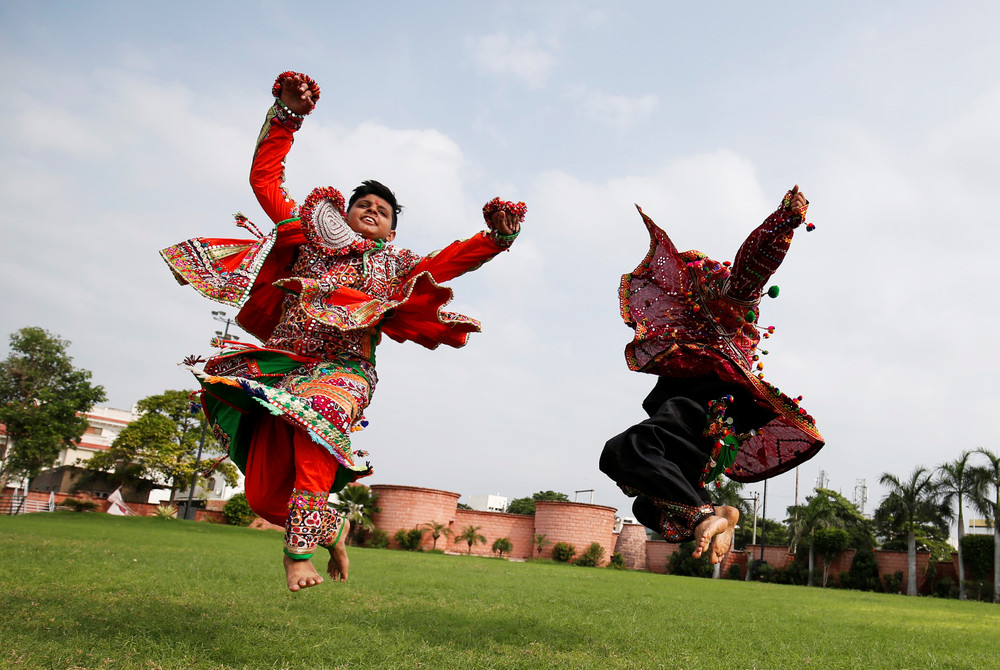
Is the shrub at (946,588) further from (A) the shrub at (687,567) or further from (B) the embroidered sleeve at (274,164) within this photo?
(B) the embroidered sleeve at (274,164)

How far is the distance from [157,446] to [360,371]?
120 ft

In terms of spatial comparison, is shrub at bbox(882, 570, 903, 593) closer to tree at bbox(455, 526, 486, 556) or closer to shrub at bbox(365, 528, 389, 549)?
tree at bbox(455, 526, 486, 556)

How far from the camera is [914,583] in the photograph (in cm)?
2895

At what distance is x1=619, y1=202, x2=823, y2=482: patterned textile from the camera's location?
3771 millimetres

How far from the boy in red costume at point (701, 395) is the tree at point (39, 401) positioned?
122ft

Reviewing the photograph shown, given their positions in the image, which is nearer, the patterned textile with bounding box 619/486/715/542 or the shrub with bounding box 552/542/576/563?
the patterned textile with bounding box 619/486/715/542

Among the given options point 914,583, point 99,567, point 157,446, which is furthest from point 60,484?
point 914,583

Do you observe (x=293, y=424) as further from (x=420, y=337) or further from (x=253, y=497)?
(x=420, y=337)

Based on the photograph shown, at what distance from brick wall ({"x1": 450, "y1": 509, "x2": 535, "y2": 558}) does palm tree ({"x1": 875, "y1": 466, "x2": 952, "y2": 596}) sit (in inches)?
653

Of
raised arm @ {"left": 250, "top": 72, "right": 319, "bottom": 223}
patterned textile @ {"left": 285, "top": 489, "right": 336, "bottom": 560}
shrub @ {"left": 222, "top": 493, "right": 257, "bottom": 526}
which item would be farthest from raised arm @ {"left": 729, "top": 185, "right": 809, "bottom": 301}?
shrub @ {"left": 222, "top": 493, "right": 257, "bottom": 526}

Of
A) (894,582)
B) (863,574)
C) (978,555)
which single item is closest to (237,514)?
(863,574)

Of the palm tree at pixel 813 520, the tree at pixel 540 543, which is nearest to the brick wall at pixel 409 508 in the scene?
the tree at pixel 540 543

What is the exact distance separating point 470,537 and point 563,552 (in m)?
4.52

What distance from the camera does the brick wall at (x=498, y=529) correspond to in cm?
3281
